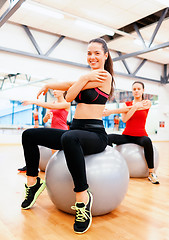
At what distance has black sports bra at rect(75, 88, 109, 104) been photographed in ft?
5.14

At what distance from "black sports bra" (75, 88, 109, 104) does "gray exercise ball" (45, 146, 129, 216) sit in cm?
40

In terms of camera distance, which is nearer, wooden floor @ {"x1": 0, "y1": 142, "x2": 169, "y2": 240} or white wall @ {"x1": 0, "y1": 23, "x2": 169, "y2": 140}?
wooden floor @ {"x1": 0, "y1": 142, "x2": 169, "y2": 240}

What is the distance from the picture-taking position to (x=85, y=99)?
1.58 metres

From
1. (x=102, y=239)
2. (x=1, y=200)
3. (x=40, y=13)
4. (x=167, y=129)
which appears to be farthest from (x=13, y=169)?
(x=167, y=129)

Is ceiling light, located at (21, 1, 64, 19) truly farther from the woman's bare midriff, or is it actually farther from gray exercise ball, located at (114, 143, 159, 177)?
the woman's bare midriff

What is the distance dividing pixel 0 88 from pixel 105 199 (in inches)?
257

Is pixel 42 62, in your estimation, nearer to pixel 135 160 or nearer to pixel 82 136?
pixel 135 160

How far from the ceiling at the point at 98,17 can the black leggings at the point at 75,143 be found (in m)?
3.70

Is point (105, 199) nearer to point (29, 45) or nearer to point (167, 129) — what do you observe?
point (29, 45)

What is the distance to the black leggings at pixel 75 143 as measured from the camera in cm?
140

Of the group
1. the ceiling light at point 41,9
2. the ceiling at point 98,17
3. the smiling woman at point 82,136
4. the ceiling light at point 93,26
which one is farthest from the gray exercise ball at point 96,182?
the ceiling light at point 93,26

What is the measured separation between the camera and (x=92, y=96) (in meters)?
1.56

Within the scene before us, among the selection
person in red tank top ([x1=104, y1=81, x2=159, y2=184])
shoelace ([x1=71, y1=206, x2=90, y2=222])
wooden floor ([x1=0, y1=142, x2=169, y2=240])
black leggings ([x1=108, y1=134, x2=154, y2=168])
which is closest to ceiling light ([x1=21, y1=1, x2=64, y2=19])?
person in red tank top ([x1=104, y1=81, x2=159, y2=184])

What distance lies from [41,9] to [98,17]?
4.56 feet
